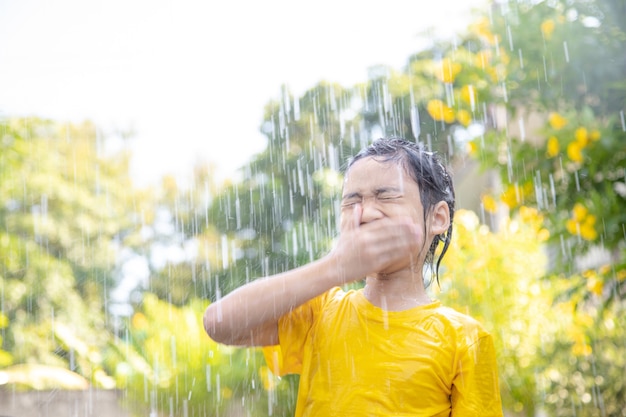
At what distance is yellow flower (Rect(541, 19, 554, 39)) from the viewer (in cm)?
392

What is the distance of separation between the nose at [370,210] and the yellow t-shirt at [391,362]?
21 cm

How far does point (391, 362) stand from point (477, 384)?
18 centimetres

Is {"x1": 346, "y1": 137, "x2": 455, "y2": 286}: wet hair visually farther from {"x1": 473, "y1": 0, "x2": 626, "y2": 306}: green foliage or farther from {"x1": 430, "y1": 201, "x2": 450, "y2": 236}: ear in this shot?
{"x1": 473, "y1": 0, "x2": 626, "y2": 306}: green foliage

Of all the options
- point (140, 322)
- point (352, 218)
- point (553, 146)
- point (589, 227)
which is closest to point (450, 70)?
point (553, 146)

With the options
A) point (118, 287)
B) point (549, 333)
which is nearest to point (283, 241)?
point (549, 333)

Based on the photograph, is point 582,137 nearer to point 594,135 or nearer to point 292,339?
point 594,135

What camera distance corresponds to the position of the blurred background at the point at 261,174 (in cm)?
398

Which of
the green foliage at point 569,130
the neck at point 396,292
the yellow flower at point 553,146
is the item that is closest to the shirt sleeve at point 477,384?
the neck at point 396,292

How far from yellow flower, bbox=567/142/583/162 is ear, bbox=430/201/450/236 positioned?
2.22m

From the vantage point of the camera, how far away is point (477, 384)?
4.53 ft

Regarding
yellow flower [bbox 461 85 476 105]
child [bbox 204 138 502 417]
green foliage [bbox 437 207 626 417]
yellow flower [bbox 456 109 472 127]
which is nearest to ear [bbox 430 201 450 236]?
child [bbox 204 138 502 417]

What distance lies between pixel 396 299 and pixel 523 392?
16.5 feet

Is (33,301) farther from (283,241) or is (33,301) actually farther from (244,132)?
(283,241)

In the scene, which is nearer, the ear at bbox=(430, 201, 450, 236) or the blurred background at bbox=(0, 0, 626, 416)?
the ear at bbox=(430, 201, 450, 236)
